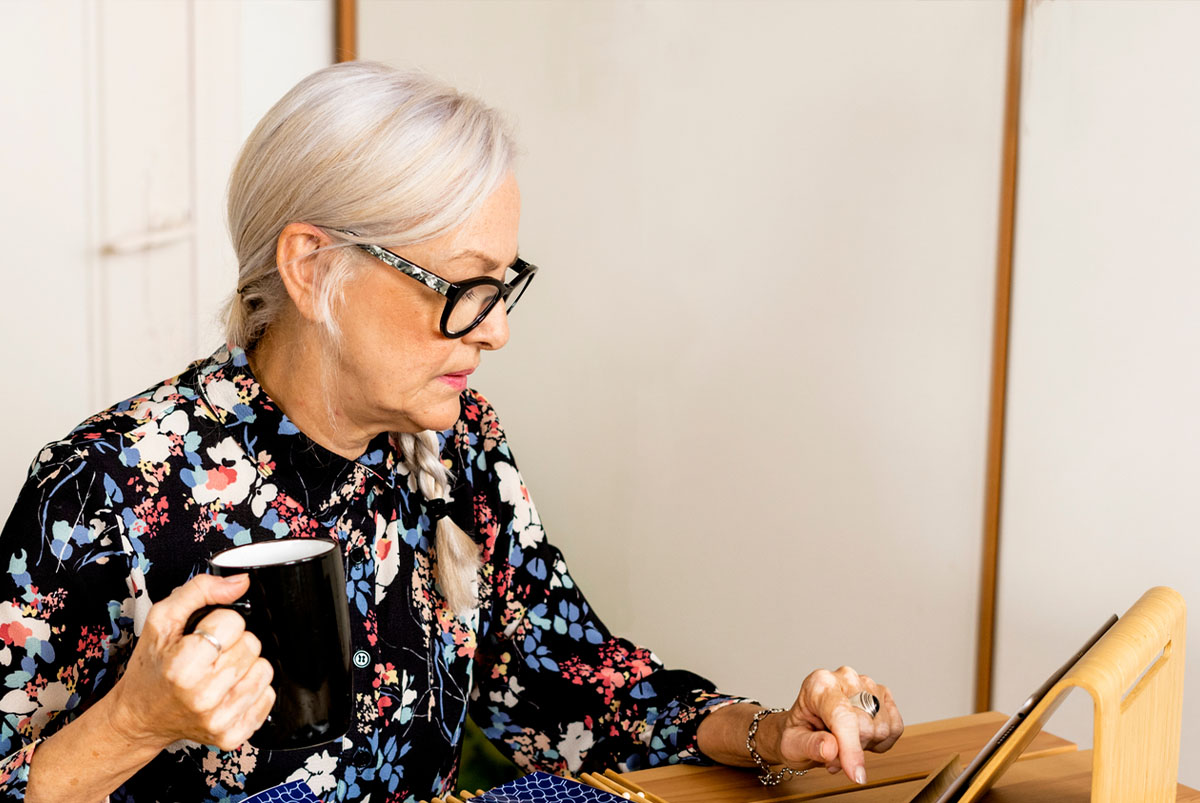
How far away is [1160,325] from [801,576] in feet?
2.22

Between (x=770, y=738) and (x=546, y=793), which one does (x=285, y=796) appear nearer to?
(x=546, y=793)

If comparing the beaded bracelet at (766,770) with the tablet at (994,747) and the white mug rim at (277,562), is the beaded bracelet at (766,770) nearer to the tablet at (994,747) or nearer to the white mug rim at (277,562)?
the tablet at (994,747)

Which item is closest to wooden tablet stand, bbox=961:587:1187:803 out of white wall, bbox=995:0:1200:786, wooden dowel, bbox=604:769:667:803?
wooden dowel, bbox=604:769:667:803

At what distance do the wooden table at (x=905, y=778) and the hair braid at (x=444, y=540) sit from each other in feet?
0.94

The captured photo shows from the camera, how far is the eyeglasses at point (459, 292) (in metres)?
0.99

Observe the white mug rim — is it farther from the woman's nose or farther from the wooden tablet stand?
the wooden tablet stand

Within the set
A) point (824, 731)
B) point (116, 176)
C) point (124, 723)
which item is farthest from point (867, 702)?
point (116, 176)

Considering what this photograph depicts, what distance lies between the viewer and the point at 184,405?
1.03m

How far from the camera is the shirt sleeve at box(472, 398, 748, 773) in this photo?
3.80ft

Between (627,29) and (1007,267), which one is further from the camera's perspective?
(627,29)

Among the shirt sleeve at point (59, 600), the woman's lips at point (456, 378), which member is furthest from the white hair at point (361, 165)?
the shirt sleeve at point (59, 600)

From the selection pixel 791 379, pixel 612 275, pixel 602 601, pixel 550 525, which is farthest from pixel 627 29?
Result: pixel 602 601

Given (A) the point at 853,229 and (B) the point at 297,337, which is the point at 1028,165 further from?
(B) the point at 297,337

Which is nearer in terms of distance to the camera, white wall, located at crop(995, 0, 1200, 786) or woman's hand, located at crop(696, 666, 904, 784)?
woman's hand, located at crop(696, 666, 904, 784)
